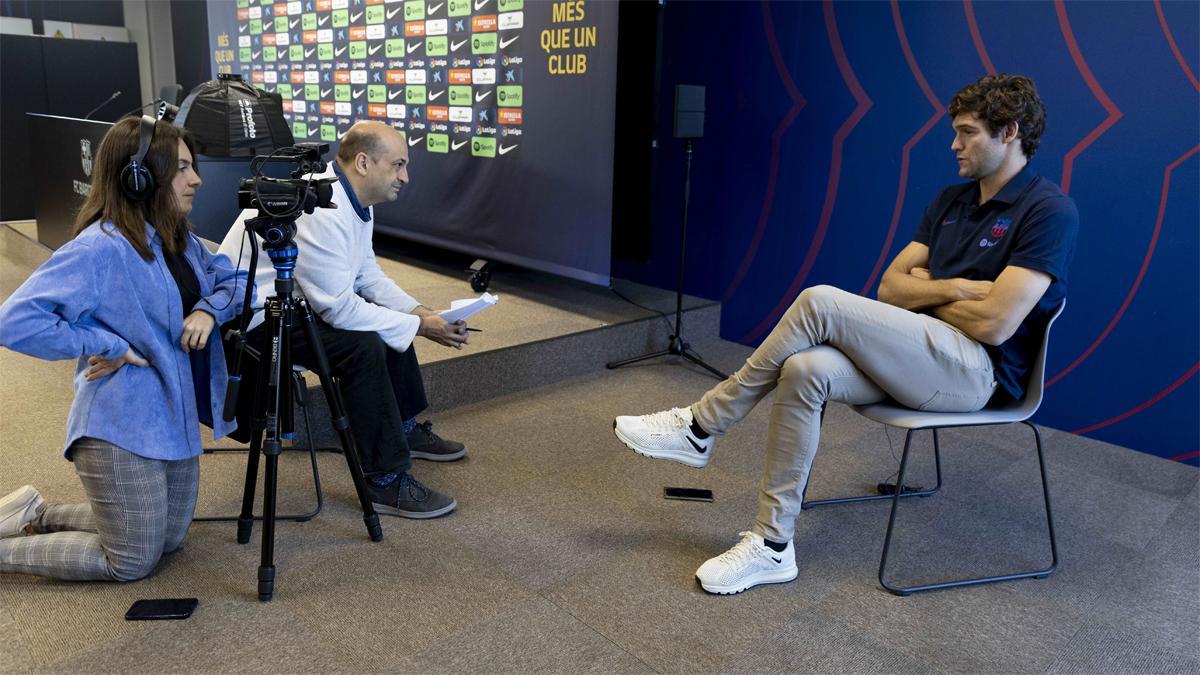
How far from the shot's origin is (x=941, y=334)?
2166 millimetres

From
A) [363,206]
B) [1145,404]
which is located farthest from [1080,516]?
[363,206]

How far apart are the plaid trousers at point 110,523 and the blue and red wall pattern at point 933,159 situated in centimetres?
300

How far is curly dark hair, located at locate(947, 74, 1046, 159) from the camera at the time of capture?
7.16 feet

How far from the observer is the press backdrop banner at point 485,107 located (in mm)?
4082

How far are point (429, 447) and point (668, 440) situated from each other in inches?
37.1

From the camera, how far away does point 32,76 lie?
6.96m

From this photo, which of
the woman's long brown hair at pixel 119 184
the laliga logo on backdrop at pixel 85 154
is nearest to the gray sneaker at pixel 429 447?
the woman's long brown hair at pixel 119 184

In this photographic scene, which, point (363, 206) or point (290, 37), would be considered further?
point (290, 37)

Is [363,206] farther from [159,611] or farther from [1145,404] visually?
[1145,404]

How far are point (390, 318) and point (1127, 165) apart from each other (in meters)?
2.69

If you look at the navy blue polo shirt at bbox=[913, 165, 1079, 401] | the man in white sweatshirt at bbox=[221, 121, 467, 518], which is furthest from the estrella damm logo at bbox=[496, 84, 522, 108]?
the navy blue polo shirt at bbox=[913, 165, 1079, 401]

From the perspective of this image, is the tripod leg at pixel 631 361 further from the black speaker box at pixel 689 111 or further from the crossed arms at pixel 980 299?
the crossed arms at pixel 980 299

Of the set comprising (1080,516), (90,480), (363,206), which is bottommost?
(1080,516)

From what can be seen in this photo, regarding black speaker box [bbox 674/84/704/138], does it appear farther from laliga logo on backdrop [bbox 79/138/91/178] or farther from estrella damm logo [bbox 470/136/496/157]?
laliga logo on backdrop [bbox 79/138/91/178]
